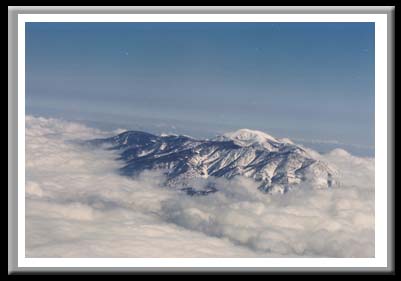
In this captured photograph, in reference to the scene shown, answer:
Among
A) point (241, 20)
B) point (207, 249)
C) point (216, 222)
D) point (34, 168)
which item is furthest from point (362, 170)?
point (241, 20)

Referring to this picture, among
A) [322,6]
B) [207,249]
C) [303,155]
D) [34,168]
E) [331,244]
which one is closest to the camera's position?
[322,6]

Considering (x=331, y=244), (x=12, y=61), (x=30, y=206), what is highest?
(x=12, y=61)

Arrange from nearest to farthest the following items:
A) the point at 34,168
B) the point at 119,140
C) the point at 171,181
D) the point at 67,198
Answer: the point at 67,198 < the point at 34,168 < the point at 171,181 < the point at 119,140

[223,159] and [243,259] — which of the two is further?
[223,159]

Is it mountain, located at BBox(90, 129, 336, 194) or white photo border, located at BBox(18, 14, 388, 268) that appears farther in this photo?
mountain, located at BBox(90, 129, 336, 194)

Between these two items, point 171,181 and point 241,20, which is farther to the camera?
point 171,181

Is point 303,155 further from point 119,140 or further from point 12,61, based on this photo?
point 12,61

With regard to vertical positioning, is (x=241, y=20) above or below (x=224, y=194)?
above

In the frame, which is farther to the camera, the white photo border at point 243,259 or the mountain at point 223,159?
the mountain at point 223,159
